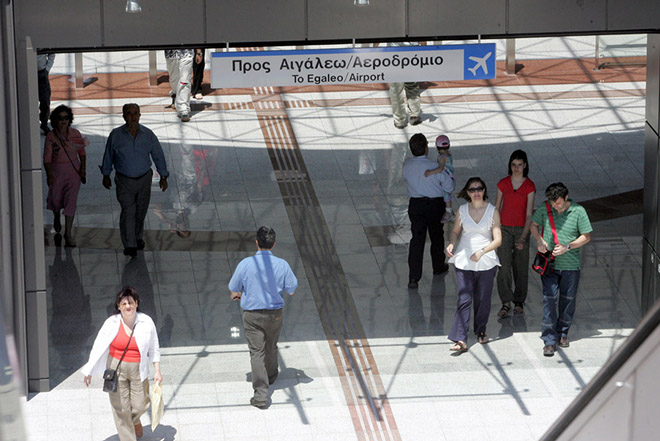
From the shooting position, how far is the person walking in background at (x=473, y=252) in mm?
8789

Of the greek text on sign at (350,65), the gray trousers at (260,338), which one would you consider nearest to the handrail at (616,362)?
the gray trousers at (260,338)

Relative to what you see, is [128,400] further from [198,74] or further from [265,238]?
[198,74]

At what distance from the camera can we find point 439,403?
26.6ft

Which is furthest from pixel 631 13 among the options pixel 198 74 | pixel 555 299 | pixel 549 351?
pixel 198 74

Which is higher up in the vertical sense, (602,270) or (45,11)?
(45,11)

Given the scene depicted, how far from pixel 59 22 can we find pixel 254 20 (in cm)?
149

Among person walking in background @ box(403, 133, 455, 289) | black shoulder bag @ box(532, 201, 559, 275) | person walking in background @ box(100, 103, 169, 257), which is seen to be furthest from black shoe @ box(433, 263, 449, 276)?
person walking in background @ box(100, 103, 169, 257)

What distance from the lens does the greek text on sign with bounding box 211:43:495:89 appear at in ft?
27.5

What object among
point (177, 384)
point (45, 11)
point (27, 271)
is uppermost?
point (45, 11)

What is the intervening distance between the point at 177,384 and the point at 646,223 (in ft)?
14.0

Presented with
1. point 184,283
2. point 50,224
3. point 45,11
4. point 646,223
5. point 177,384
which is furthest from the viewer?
point 50,224

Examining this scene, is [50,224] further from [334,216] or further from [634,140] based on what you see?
[634,140]

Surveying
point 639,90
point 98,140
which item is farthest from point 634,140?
point 98,140

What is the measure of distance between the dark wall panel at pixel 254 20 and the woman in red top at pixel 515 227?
7.87 feet
